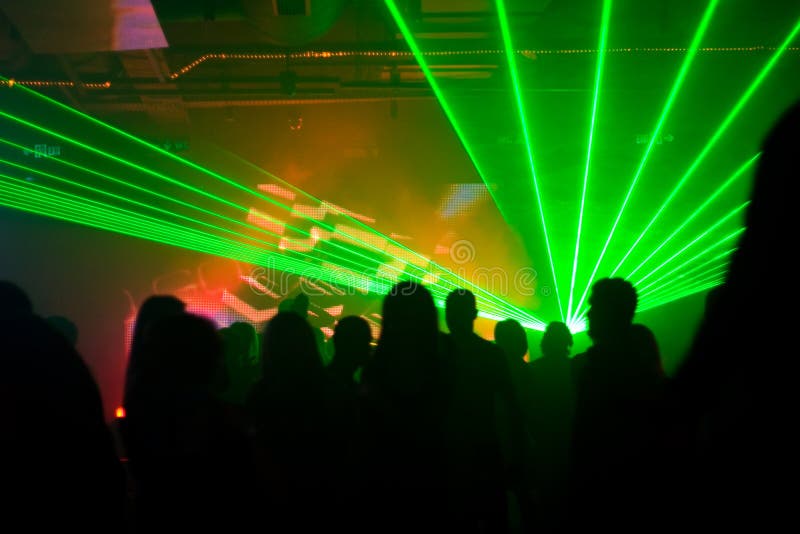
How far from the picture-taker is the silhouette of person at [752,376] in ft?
3.73

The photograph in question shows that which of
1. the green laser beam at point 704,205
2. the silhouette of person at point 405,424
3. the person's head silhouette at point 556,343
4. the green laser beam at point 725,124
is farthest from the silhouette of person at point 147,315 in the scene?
the green laser beam at point 704,205

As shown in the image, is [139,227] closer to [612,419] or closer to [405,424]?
[405,424]

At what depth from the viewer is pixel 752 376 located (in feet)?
3.94

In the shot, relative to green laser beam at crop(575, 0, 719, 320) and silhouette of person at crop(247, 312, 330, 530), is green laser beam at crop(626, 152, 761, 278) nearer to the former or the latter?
green laser beam at crop(575, 0, 719, 320)

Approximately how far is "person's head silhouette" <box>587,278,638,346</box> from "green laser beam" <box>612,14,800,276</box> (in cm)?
577

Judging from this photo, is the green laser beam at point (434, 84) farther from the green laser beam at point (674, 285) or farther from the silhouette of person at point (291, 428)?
the silhouette of person at point (291, 428)

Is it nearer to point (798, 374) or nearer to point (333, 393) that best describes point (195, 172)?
point (333, 393)

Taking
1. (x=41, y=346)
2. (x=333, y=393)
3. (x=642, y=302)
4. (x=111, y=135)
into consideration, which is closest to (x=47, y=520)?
(x=41, y=346)

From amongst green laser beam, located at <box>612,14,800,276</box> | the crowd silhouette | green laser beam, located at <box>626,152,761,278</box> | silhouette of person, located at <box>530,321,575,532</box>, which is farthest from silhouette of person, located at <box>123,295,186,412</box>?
green laser beam, located at <box>626,152,761,278</box>

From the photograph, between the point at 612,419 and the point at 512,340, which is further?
the point at 512,340

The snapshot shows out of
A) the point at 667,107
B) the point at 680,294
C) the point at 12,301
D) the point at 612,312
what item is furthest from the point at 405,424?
the point at 680,294

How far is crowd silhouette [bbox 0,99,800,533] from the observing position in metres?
1.82

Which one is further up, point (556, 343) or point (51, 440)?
point (556, 343)

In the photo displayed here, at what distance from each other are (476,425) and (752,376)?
5.26ft
